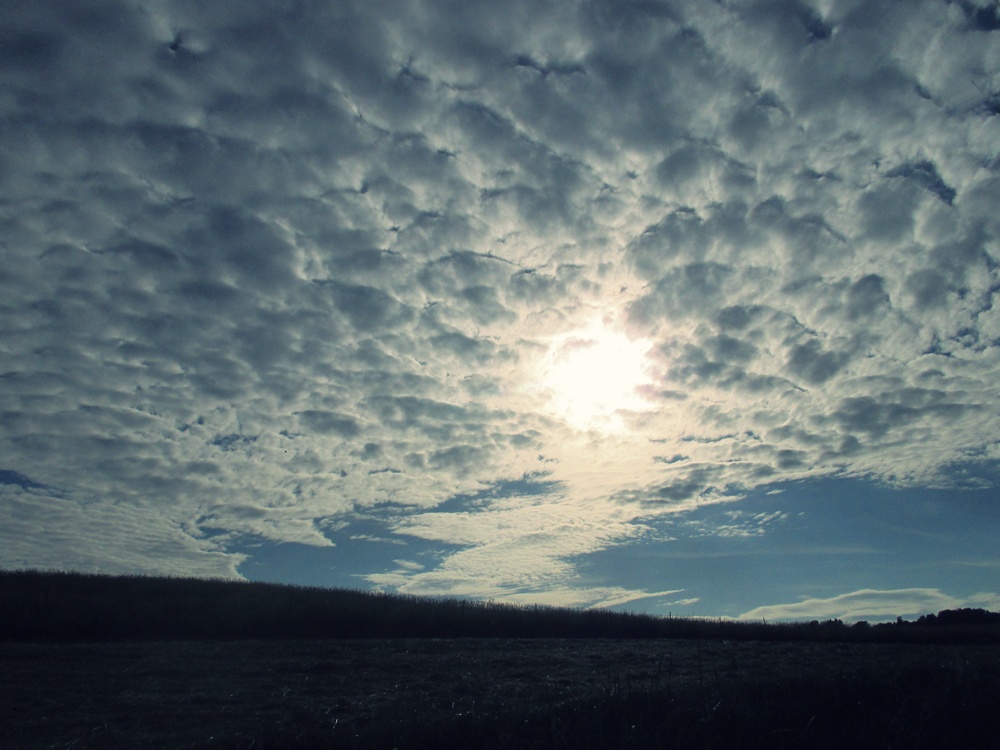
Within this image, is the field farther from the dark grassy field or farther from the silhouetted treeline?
the silhouetted treeline

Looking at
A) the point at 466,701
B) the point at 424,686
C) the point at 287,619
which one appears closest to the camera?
the point at 466,701

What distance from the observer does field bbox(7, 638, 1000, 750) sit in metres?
7.68

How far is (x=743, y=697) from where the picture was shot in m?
8.68

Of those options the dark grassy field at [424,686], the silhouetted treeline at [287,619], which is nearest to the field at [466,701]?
the dark grassy field at [424,686]

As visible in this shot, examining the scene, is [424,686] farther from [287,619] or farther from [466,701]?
[287,619]

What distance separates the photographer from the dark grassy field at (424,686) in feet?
25.5

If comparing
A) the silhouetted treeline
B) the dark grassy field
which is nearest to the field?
the dark grassy field

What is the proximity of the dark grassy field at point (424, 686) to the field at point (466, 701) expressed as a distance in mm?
35

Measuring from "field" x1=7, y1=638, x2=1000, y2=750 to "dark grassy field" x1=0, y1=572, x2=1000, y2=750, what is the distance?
35mm

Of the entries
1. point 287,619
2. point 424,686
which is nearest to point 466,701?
point 424,686

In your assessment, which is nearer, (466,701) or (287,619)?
(466,701)

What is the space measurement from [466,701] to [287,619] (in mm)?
20547

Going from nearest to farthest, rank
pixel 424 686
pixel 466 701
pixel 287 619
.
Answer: pixel 466 701
pixel 424 686
pixel 287 619

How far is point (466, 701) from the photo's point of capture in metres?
10.9
